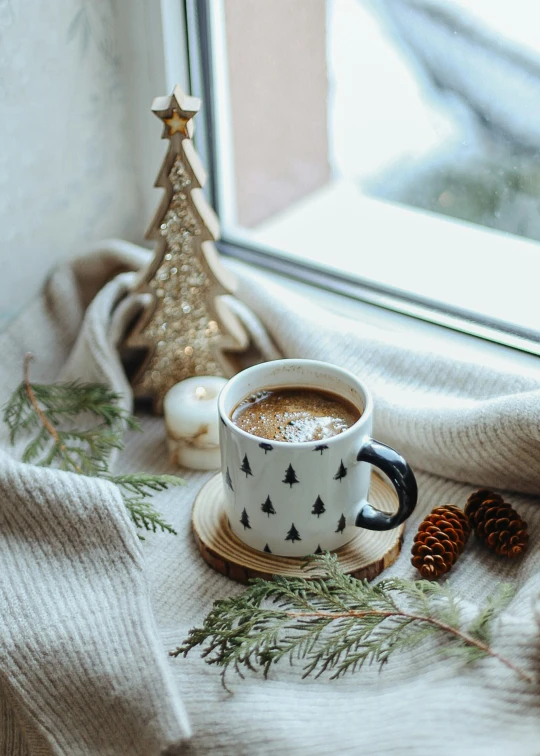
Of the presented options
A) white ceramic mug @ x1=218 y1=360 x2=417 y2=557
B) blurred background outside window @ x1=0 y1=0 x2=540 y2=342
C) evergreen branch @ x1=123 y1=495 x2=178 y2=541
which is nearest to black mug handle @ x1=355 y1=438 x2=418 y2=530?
white ceramic mug @ x1=218 y1=360 x2=417 y2=557

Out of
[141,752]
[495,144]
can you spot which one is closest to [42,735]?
[141,752]

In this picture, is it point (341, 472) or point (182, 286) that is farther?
point (182, 286)

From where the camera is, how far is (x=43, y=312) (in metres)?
0.85

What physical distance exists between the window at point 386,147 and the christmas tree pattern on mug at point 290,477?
0.31m

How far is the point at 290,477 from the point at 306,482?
0.5 inches

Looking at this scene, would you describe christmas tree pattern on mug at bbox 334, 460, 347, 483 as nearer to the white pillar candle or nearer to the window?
the white pillar candle

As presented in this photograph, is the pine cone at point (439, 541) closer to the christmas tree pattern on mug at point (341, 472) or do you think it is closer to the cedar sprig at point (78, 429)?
the christmas tree pattern on mug at point (341, 472)

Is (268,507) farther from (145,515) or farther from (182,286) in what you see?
(182,286)

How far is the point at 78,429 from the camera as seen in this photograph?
759mm

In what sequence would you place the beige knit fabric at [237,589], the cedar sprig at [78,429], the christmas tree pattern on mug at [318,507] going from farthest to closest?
the cedar sprig at [78,429] < the christmas tree pattern on mug at [318,507] < the beige knit fabric at [237,589]

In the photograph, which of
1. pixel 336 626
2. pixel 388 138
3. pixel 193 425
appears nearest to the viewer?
pixel 336 626

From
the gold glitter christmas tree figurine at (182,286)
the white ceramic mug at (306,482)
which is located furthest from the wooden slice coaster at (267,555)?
the gold glitter christmas tree figurine at (182,286)

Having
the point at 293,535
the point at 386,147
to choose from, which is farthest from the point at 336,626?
the point at 386,147

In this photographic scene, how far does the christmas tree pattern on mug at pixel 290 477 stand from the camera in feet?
1.81
